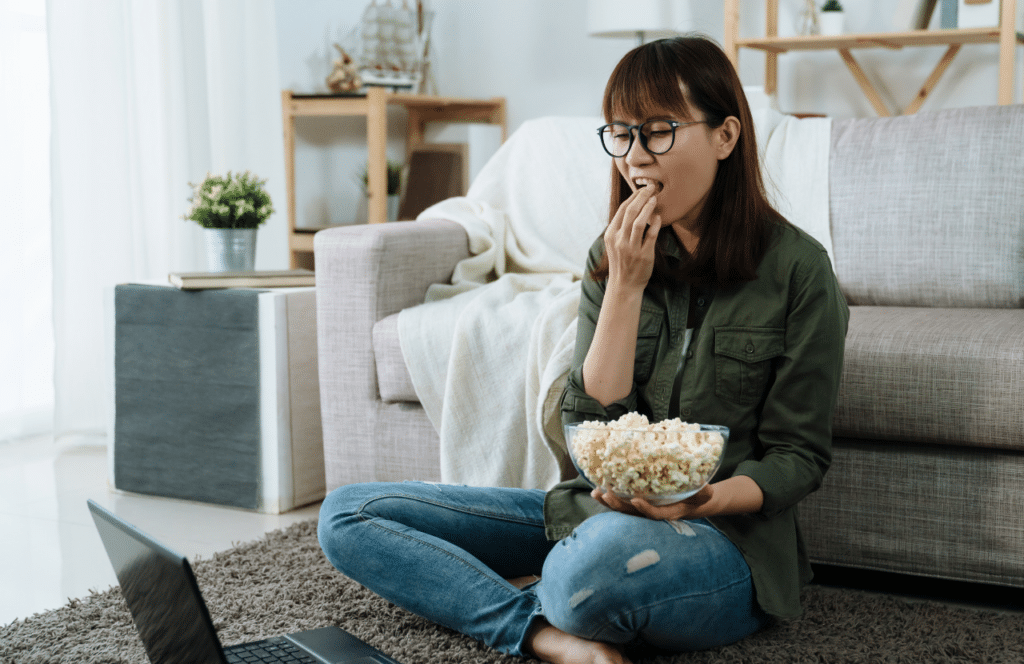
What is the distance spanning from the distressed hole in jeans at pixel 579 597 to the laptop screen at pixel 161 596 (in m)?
0.42

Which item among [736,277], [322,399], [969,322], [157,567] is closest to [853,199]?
[969,322]

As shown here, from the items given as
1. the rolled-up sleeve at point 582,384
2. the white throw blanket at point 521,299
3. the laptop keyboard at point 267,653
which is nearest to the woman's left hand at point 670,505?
the rolled-up sleeve at point 582,384

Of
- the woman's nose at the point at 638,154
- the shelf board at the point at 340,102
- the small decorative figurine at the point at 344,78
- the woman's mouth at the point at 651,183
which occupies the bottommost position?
the woman's mouth at the point at 651,183

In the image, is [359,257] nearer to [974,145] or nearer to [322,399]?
[322,399]

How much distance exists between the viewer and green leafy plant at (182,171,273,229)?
220 cm

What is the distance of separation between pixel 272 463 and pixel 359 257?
1.43 ft

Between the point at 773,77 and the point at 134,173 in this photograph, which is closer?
the point at 134,173

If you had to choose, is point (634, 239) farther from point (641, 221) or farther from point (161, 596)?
point (161, 596)

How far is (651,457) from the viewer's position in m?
1.01

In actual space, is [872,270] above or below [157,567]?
above

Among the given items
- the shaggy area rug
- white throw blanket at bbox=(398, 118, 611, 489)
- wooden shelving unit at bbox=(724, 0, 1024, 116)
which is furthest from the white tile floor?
wooden shelving unit at bbox=(724, 0, 1024, 116)

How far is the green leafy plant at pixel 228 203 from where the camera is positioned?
2.20 m

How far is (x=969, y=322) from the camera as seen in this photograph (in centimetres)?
164

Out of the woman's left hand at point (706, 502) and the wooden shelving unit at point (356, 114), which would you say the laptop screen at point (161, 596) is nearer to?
the woman's left hand at point (706, 502)
